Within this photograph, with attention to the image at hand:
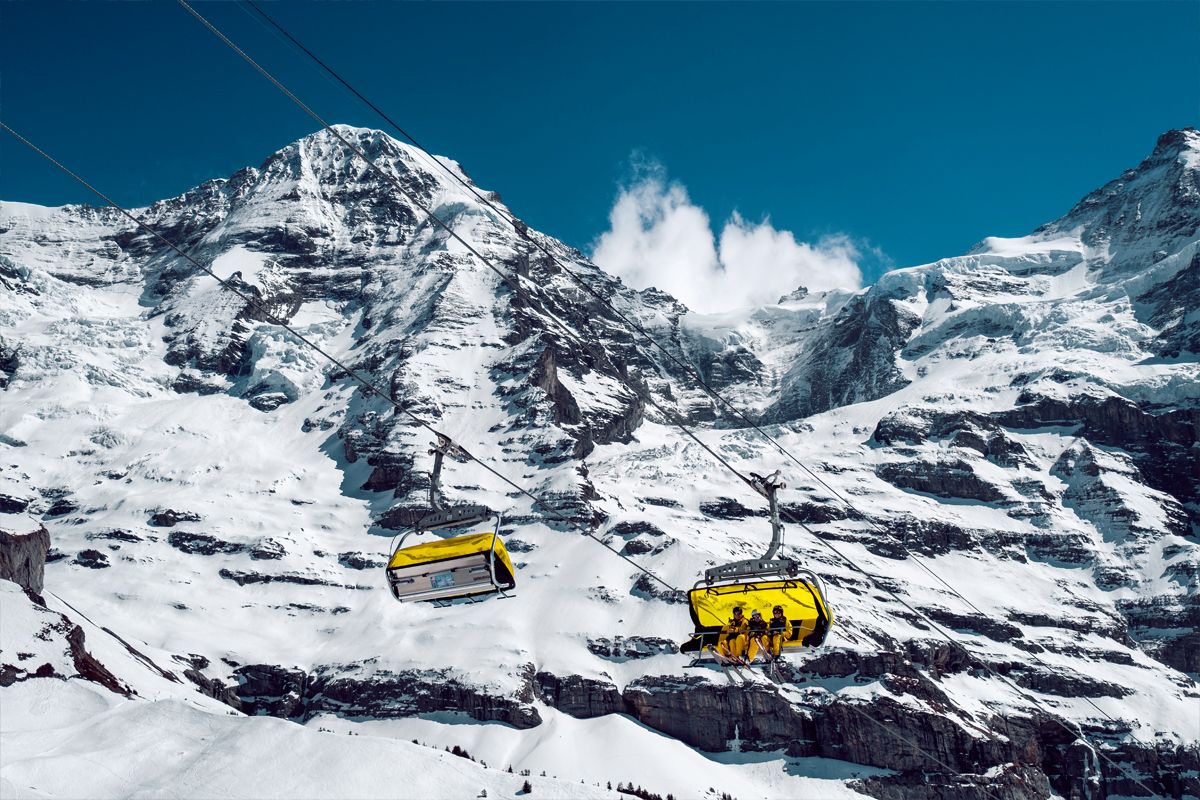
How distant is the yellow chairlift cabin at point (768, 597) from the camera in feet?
93.0

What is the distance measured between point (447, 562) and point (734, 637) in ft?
26.3

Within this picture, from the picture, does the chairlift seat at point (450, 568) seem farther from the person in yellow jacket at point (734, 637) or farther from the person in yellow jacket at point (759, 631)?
the person in yellow jacket at point (759, 631)

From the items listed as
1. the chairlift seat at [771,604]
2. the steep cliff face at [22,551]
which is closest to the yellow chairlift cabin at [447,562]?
the chairlift seat at [771,604]

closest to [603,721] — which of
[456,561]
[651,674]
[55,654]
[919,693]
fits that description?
[651,674]

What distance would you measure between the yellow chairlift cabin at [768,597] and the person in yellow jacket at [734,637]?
11 cm

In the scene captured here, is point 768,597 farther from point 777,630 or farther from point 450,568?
point 450,568

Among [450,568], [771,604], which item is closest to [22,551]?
[450,568]

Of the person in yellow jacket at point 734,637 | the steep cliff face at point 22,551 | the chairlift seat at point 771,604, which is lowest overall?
the person in yellow jacket at point 734,637

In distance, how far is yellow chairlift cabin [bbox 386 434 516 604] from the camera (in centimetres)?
2845

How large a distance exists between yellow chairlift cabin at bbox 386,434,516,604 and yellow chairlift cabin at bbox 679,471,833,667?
5.33 m

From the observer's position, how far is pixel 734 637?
95.5 feet

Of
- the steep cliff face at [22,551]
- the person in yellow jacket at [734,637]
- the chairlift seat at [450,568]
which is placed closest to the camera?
the chairlift seat at [450,568]

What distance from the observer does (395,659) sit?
17862 centimetres

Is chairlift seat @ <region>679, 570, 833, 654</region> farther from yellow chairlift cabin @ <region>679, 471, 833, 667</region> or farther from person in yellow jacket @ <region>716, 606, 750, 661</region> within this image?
person in yellow jacket @ <region>716, 606, 750, 661</region>
